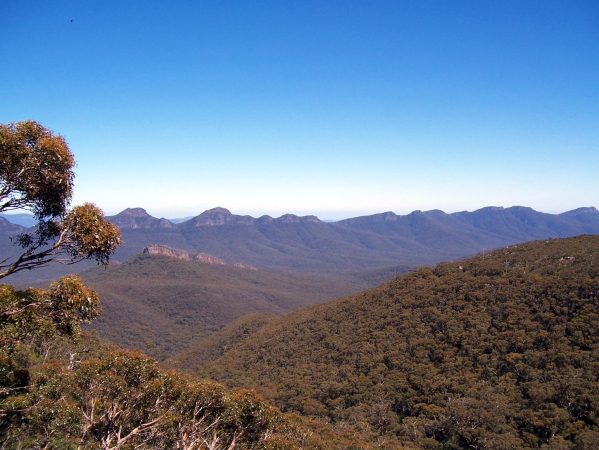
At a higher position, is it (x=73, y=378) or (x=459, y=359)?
(x=73, y=378)

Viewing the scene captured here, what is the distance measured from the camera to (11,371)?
26.5 feet

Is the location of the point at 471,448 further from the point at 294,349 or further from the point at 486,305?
the point at 294,349

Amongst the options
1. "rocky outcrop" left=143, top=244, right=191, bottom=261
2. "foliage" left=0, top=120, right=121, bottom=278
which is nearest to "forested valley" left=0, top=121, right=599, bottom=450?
"foliage" left=0, top=120, right=121, bottom=278

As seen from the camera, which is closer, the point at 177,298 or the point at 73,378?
the point at 73,378

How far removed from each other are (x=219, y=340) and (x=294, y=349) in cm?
3165

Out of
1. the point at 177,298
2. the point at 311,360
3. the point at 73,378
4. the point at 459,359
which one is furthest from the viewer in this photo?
the point at 177,298

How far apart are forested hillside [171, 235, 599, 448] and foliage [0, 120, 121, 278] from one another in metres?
34.8

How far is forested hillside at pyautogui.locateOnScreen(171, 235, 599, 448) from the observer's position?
109 feet

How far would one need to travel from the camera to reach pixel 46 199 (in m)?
6.47

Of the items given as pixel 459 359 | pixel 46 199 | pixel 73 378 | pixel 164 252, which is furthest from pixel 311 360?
pixel 164 252

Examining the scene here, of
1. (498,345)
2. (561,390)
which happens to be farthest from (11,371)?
(498,345)

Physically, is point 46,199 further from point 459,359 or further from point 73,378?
point 459,359

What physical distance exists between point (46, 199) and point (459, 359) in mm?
48193

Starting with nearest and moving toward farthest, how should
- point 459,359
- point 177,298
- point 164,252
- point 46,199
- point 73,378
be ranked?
point 46,199, point 73,378, point 459,359, point 177,298, point 164,252
